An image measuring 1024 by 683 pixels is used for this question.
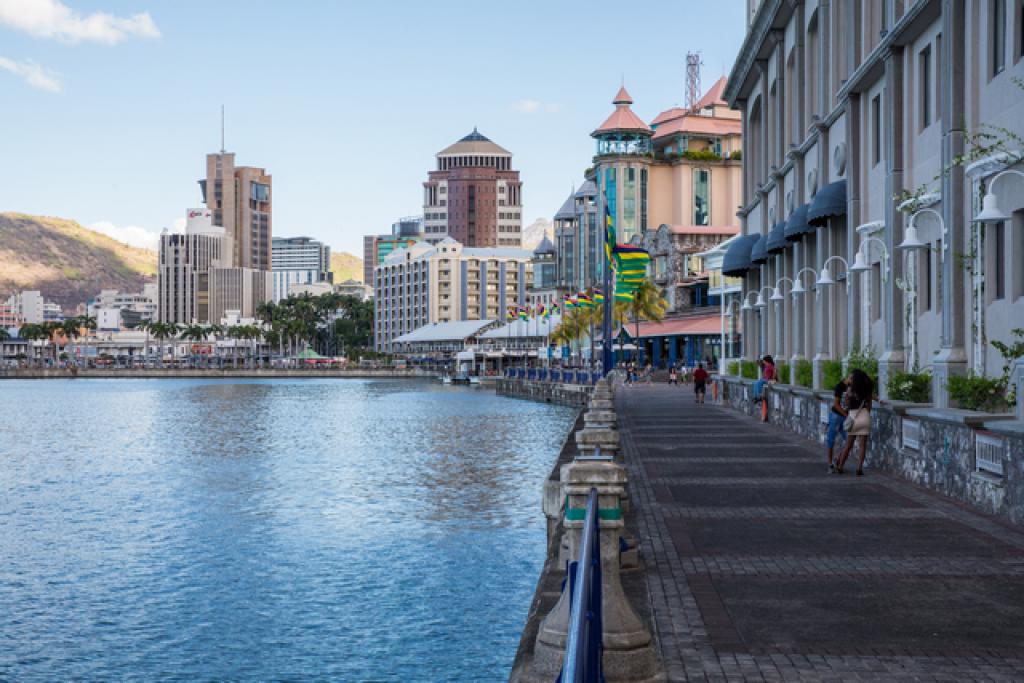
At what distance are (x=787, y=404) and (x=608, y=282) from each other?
21.1 m

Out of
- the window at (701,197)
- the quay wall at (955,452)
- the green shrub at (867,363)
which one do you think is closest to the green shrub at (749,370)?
the green shrub at (867,363)

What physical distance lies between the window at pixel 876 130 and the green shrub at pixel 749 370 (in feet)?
51.0

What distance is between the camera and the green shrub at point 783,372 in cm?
3981

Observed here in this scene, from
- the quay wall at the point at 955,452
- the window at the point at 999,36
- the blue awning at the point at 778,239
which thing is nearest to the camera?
the quay wall at the point at 955,452

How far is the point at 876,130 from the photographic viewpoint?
29234 mm

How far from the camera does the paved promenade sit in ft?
27.3

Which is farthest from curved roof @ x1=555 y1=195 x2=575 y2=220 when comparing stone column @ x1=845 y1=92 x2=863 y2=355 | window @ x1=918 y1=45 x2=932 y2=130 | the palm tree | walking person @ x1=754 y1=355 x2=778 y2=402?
window @ x1=918 y1=45 x2=932 y2=130

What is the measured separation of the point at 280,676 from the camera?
14.3 m

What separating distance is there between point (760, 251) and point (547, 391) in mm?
49313

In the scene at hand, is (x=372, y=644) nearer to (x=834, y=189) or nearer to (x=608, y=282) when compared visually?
(x=834, y=189)

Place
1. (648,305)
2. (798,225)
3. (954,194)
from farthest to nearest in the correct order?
1. (648,305)
2. (798,225)
3. (954,194)

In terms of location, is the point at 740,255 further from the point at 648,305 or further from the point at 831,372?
the point at 648,305

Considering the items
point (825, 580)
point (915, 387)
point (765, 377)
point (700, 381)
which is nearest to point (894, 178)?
point (915, 387)

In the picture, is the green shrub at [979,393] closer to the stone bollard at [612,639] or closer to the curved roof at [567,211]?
the stone bollard at [612,639]
